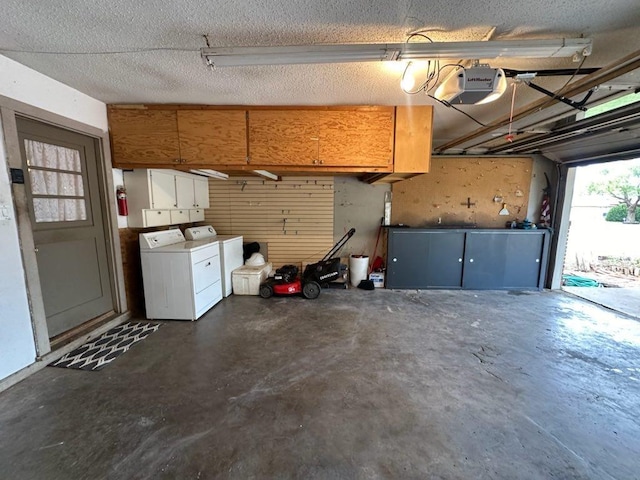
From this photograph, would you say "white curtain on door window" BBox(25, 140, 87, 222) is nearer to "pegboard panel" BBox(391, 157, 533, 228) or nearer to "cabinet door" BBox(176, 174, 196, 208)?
"cabinet door" BBox(176, 174, 196, 208)

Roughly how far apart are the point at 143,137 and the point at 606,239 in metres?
11.6

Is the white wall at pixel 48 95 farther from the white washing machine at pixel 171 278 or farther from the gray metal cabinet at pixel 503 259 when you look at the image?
the gray metal cabinet at pixel 503 259

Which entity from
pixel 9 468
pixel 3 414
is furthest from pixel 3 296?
pixel 9 468

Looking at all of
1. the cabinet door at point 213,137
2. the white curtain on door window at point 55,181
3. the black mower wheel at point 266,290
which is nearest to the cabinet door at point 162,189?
the cabinet door at point 213,137

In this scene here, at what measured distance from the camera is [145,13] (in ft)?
5.39

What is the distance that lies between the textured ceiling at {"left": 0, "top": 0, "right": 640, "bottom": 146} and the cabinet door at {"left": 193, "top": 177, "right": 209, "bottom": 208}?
207cm

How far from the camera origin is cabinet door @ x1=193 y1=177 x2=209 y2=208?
4641mm

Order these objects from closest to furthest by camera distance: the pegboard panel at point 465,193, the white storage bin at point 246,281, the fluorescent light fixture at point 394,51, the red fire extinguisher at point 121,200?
the fluorescent light fixture at point 394,51 → the red fire extinguisher at point 121,200 → the white storage bin at point 246,281 → the pegboard panel at point 465,193

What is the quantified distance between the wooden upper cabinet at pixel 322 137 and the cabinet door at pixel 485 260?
9.16 feet

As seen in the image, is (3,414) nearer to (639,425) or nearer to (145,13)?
(145,13)

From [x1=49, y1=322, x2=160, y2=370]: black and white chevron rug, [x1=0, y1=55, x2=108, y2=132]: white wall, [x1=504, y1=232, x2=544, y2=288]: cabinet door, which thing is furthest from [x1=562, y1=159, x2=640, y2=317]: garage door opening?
[x1=0, y1=55, x2=108, y2=132]: white wall

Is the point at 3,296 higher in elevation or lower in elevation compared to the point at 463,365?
higher

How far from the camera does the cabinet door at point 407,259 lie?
4863 millimetres

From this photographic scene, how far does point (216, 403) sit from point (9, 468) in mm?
1148
